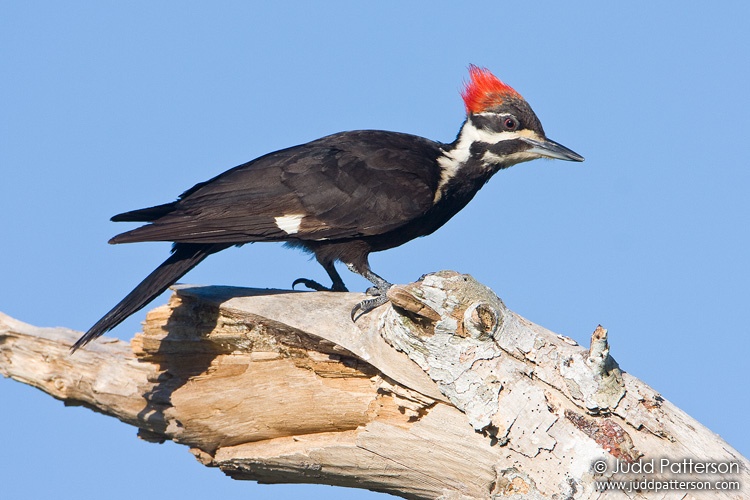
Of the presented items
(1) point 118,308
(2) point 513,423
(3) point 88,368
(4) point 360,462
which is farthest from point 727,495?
(3) point 88,368

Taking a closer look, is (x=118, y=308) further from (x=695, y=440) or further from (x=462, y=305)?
(x=695, y=440)

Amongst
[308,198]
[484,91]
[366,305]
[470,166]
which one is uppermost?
[484,91]

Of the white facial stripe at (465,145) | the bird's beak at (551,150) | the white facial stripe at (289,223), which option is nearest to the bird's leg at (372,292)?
the white facial stripe at (289,223)

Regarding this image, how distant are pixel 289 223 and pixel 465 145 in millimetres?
1286

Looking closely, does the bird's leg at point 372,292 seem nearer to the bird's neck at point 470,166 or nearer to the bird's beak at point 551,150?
the bird's neck at point 470,166

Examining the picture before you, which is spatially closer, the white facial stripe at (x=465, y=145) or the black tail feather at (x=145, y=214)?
the black tail feather at (x=145, y=214)

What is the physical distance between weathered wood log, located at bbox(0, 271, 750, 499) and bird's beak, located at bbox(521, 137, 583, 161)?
5.24ft

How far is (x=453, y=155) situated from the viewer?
5.36 metres

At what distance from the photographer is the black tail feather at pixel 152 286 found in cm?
439

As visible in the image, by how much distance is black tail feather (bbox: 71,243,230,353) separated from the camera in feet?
14.4

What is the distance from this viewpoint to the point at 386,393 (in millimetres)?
3824

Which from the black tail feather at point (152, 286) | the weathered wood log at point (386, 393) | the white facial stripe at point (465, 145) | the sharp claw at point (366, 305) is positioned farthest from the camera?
the white facial stripe at point (465, 145)

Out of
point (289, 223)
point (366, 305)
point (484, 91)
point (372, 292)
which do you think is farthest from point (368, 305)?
point (484, 91)

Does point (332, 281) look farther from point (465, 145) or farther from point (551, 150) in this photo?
point (551, 150)
